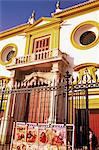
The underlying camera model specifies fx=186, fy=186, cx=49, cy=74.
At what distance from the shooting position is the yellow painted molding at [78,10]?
12.0 meters

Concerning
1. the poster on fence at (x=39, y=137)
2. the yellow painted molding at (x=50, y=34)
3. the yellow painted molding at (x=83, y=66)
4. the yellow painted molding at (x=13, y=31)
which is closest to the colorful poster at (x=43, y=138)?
the poster on fence at (x=39, y=137)

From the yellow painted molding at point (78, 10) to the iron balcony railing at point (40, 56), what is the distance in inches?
122

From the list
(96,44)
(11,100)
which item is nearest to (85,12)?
(96,44)

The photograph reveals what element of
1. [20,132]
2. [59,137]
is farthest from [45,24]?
[59,137]

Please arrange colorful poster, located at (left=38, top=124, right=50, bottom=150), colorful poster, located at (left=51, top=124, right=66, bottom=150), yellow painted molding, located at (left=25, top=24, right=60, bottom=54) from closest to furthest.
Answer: colorful poster, located at (left=51, top=124, right=66, bottom=150)
colorful poster, located at (left=38, top=124, right=50, bottom=150)
yellow painted molding, located at (left=25, top=24, right=60, bottom=54)

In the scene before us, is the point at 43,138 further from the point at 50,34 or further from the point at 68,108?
the point at 50,34

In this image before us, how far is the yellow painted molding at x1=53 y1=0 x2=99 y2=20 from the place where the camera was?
12.0 metres

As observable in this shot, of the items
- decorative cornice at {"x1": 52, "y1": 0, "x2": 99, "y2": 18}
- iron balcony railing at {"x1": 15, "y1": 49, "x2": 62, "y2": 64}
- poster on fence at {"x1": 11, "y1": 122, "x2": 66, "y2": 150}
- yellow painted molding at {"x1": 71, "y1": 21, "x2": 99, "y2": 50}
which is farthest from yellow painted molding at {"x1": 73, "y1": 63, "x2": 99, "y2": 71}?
poster on fence at {"x1": 11, "y1": 122, "x2": 66, "y2": 150}

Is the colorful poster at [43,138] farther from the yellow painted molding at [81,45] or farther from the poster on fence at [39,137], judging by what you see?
the yellow painted molding at [81,45]

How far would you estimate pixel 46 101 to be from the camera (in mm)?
10906

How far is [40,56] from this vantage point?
1192 centimetres

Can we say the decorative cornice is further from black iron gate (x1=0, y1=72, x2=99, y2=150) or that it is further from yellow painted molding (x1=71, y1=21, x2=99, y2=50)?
black iron gate (x1=0, y1=72, x2=99, y2=150)

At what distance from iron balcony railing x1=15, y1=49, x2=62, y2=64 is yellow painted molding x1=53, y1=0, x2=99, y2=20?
311 centimetres

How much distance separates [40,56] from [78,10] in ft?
→ 13.4
